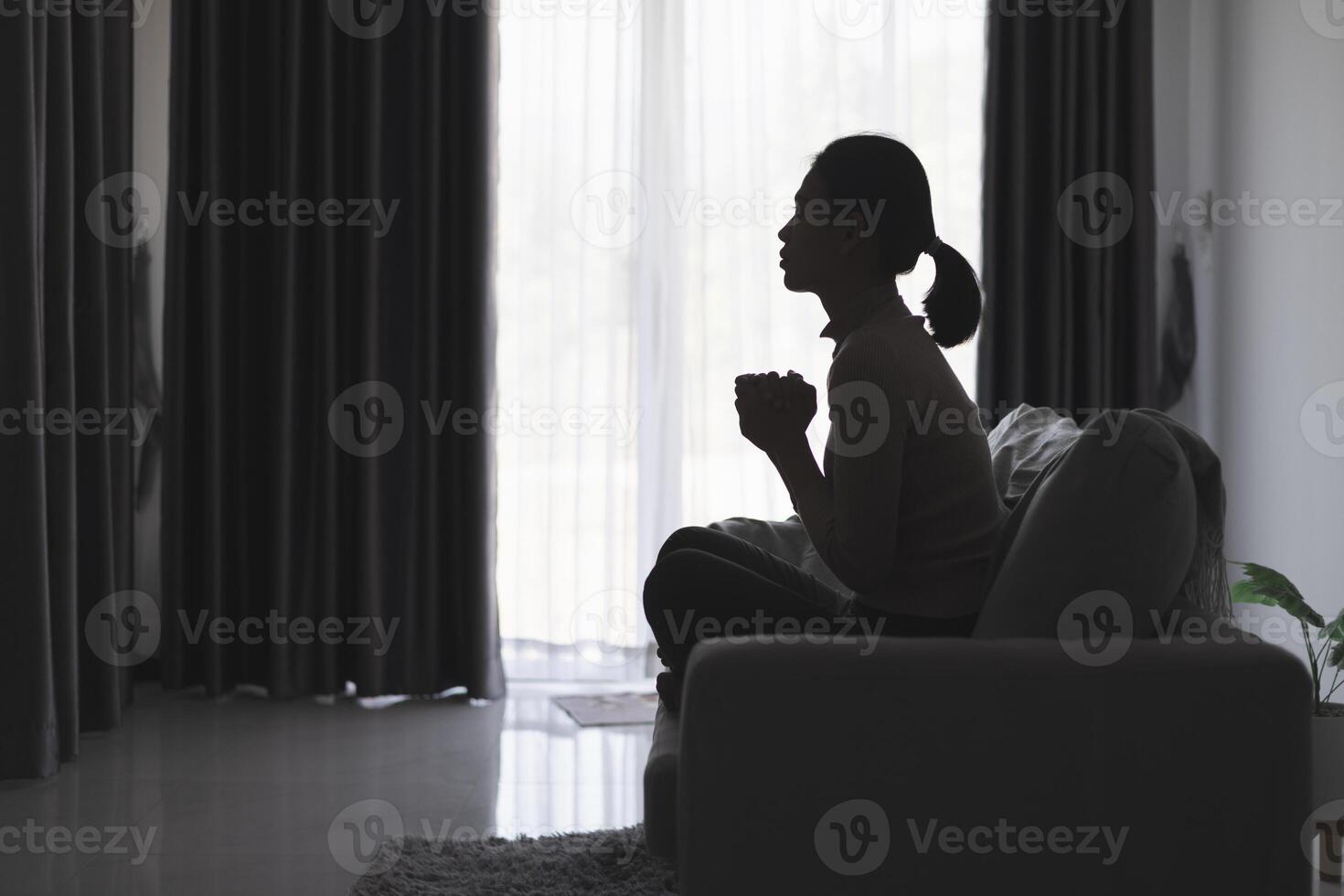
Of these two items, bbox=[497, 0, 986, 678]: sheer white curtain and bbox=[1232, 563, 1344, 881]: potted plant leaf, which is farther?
bbox=[497, 0, 986, 678]: sheer white curtain

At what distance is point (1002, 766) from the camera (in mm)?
1145

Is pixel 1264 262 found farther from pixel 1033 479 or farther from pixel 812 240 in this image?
pixel 812 240

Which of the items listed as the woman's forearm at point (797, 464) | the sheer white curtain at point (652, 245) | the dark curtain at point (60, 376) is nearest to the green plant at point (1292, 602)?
the woman's forearm at point (797, 464)

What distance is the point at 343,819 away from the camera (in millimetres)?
2264

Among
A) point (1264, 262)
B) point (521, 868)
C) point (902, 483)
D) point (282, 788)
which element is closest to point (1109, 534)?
point (902, 483)

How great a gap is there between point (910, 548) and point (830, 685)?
32cm

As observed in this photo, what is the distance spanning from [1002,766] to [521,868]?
1.09 m

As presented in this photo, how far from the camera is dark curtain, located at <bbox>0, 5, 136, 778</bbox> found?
2.47m

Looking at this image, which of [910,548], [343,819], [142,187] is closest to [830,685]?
[910,548]

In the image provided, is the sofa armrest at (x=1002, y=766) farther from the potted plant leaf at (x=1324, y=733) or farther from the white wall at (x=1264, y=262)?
the white wall at (x=1264, y=262)

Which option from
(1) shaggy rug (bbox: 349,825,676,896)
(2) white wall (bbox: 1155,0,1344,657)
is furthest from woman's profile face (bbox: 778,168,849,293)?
(2) white wall (bbox: 1155,0,1344,657)

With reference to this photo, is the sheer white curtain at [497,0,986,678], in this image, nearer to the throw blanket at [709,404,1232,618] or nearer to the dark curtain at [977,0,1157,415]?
the dark curtain at [977,0,1157,415]

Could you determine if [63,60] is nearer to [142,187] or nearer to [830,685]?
[142,187]

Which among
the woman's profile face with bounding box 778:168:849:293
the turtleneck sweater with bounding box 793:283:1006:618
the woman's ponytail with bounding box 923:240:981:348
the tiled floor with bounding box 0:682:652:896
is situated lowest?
the tiled floor with bounding box 0:682:652:896
